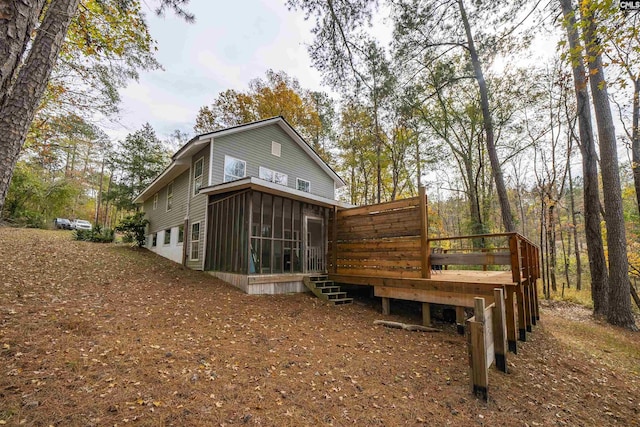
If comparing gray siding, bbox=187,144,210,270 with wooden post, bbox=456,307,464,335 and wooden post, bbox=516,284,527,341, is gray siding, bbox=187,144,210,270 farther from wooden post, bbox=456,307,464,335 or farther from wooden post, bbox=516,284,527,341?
wooden post, bbox=516,284,527,341

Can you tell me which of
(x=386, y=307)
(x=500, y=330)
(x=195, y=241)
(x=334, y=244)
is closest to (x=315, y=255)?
(x=334, y=244)

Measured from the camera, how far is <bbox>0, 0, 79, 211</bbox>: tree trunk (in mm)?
1964

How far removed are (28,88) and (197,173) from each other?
29.9 ft

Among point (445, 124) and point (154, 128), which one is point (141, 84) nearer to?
point (445, 124)

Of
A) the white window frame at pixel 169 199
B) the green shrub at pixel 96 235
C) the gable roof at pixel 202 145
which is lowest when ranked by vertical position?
the green shrub at pixel 96 235

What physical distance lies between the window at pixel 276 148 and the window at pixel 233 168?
1.67 m

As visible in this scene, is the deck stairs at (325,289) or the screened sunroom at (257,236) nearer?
the deck stairs at (325,289)

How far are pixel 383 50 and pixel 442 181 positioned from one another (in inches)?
680

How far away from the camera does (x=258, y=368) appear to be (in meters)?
3.68

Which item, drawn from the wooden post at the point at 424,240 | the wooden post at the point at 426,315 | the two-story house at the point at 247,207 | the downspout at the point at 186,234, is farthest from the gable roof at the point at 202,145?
the wooden post at the point at 426,315

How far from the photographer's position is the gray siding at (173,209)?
11.8m

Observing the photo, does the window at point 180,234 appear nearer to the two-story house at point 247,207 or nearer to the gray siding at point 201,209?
the two-story house at point 247,207

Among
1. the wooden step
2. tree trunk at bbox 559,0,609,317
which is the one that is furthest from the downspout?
tree trunk at bbox 559,0,609,317

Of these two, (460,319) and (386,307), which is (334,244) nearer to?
(386,307)
